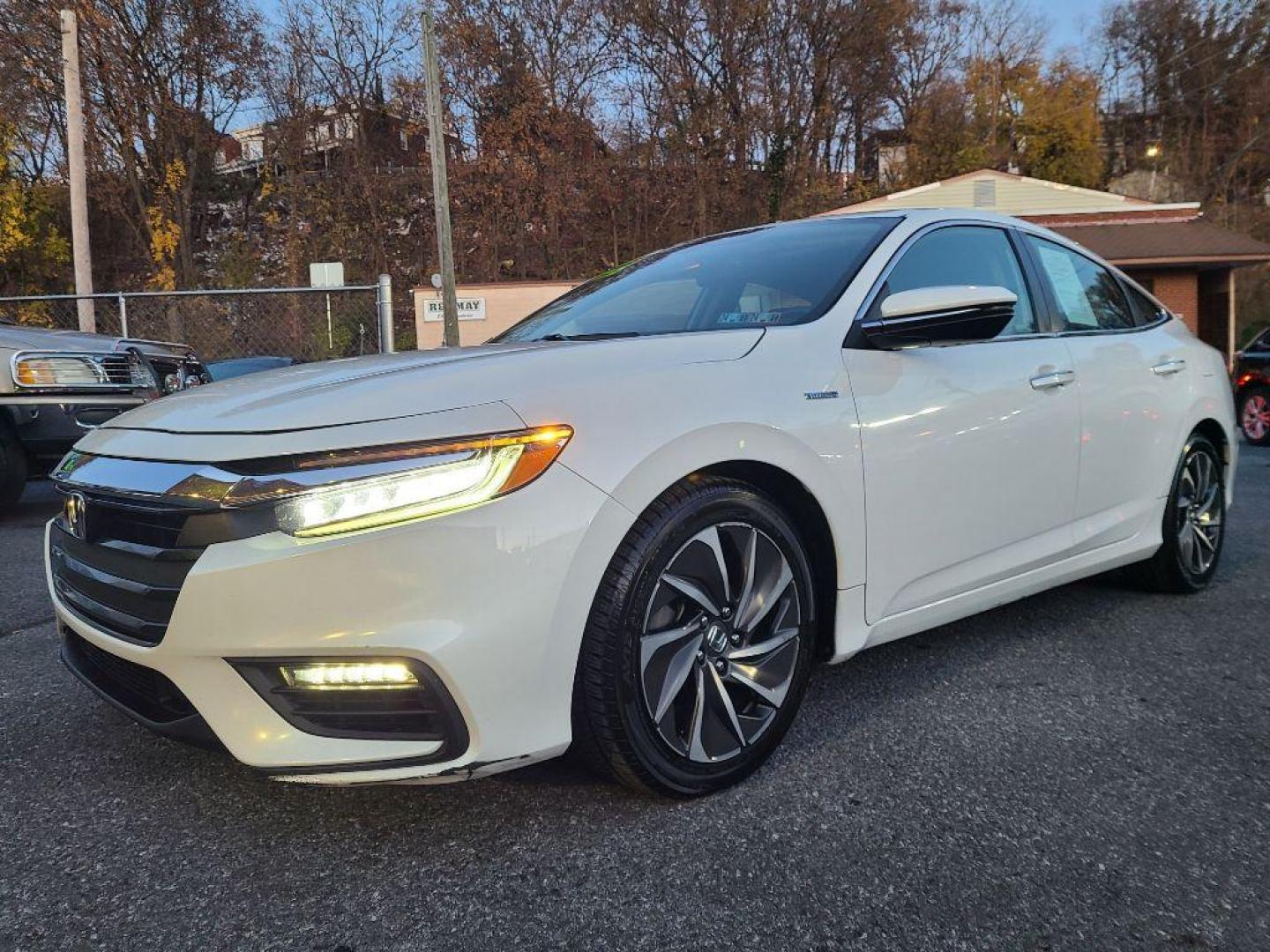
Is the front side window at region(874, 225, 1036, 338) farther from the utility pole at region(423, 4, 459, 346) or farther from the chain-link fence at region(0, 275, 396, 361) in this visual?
the utility pole at region(423, 4, 459, 346)

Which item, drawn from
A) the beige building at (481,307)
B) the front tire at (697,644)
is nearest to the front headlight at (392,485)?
the front tire at (697,644)

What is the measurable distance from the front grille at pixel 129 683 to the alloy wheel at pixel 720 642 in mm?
969

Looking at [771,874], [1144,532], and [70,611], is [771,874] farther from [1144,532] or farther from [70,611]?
[1144,532]

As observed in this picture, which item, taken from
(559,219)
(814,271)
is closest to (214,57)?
(559,219)

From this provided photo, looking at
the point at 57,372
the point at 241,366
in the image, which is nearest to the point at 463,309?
the point at 241,366

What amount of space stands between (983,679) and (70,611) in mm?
2601

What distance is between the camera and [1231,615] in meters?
3.67

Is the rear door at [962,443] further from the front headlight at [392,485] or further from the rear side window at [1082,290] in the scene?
the front headlight at [392,485]

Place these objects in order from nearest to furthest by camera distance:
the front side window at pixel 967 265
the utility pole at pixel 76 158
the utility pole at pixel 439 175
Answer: the front side window at pixel 967 265 → the utility pole at pixel 439 175 → the utility pole at pixel 76 158

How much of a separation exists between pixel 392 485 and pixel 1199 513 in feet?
11.7

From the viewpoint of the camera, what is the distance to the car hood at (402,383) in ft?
Result: 6.17

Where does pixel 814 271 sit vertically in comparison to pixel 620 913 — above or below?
above

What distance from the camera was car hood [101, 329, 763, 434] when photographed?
1.88 metres

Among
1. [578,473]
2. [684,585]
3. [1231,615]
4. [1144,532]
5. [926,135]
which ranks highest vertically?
[926,135]
